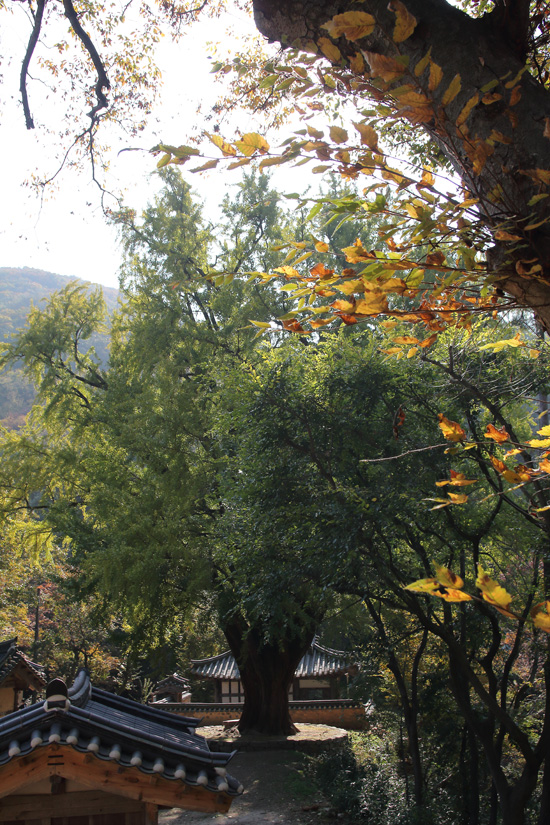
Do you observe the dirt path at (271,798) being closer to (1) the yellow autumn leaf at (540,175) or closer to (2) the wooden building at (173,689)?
(2) the wooden building at (173,689)

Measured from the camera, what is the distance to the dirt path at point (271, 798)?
9.48 m

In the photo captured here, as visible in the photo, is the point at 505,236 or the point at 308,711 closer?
the point at 505,236

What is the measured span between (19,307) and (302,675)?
95.4m

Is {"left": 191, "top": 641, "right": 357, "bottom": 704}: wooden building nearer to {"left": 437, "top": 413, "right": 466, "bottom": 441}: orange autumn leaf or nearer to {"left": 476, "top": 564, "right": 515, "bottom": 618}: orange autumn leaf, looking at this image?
{"left": 437, "top": 413, "right": 466, "bottom": 441}: orange autumn leaf

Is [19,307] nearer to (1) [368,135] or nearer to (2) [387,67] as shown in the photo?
(1) [368,135]

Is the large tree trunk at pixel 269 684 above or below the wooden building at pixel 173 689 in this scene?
above

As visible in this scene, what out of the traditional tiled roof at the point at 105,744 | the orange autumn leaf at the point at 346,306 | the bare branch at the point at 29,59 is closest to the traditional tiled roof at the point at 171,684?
the traditional tiled roof at the point at 105,744

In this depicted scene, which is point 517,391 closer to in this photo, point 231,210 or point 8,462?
point 231,210

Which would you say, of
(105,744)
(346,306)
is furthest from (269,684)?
(346,306)

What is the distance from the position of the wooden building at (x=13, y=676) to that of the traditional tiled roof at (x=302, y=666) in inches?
316

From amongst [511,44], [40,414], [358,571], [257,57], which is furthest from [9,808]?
[40,414]

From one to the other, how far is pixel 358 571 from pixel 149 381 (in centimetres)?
871

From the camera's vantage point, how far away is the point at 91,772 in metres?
3.91

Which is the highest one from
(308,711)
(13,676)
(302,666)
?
(13,676)
